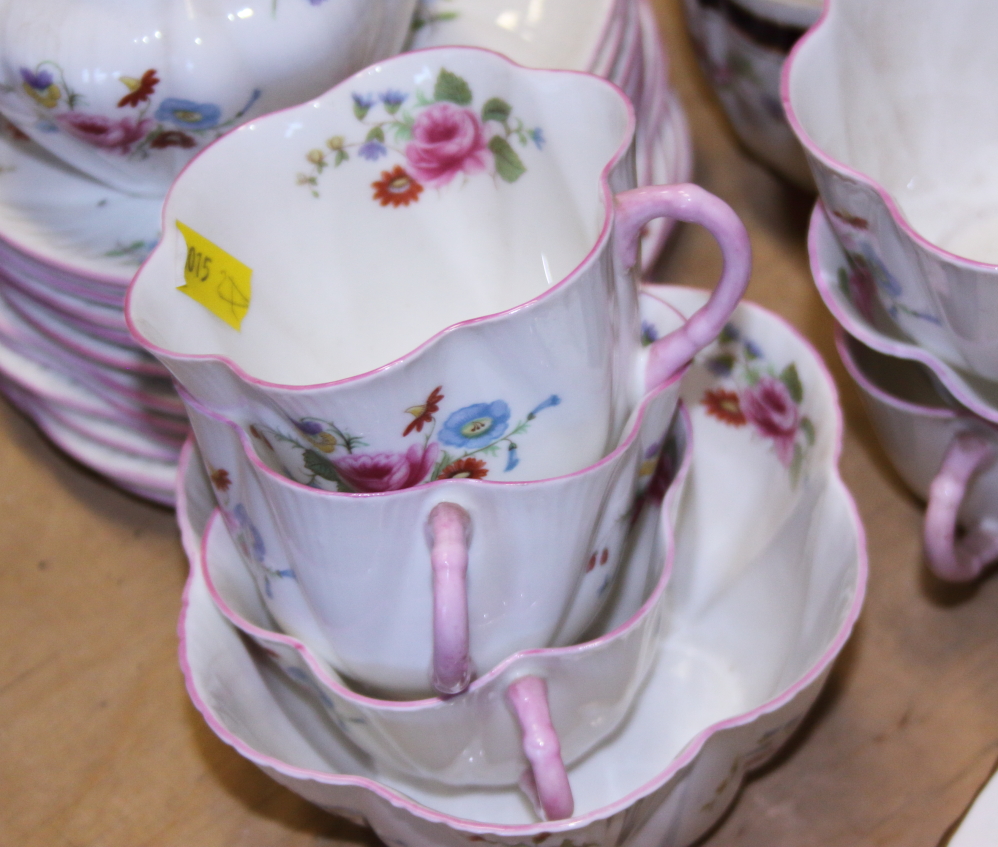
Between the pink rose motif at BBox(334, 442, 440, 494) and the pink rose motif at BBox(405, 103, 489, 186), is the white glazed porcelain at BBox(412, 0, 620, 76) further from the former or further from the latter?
the pink rose motif at BBox(334, 442, 440, 494)

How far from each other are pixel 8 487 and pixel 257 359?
25 cm

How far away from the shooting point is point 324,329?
0.61 metres

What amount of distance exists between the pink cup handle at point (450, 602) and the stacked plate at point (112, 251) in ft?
0.84

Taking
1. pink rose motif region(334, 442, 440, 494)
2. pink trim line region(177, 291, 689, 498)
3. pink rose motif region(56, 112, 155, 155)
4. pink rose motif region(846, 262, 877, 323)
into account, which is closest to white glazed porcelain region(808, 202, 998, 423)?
pink rose motif region(846, 262, 877, 323)

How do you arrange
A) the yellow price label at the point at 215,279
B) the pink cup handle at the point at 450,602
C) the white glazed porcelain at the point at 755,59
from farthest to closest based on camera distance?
the white glazed porcelain at the point at 755,59
the yellow price label at the point at 215,279
the pink cup handle at the point at 450,602

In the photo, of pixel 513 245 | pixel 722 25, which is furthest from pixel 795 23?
pixel 513 245

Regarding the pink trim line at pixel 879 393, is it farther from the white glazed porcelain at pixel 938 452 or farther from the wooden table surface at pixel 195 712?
the wooden table surface at pixel 195 712

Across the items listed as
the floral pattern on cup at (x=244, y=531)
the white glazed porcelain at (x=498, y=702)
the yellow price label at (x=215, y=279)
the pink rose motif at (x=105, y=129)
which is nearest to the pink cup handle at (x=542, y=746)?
the white glazed porcelain at (x=498, y=702)

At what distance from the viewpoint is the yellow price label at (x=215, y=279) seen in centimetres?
50

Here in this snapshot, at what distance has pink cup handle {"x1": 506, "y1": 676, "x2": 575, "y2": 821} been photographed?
42 centimetres

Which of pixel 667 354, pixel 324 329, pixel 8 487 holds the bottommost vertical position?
pixel 8 487

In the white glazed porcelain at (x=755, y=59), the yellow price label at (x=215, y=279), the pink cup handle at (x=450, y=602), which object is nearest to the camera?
the pink cup handle at (x=450, y=602)

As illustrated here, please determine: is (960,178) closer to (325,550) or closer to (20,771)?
(325,550)

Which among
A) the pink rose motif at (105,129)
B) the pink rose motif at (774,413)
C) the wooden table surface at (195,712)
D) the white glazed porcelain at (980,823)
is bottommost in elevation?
the wooden table surface at (195,712)
